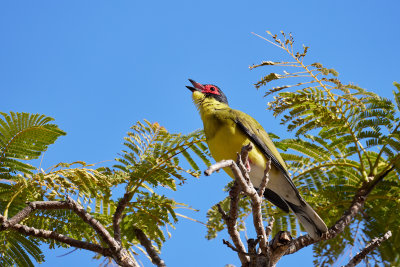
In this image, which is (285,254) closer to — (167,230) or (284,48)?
(167,230)

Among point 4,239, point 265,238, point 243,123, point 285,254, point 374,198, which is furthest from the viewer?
point 243,123

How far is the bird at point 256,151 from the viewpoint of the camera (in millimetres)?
4230

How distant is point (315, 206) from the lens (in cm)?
446

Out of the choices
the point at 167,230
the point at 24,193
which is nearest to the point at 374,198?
the point at 167,230

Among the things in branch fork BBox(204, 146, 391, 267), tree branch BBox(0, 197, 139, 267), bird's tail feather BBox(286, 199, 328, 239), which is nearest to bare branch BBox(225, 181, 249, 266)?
branch fork BBox(204, 146, 391, 267)

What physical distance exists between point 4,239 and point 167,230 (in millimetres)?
1378

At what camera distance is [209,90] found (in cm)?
552

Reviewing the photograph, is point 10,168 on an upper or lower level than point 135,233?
upper

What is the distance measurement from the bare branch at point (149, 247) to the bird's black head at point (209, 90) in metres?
1.82

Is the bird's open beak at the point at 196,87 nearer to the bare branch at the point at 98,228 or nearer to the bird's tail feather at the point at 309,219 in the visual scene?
the bird's tail feather at the point at 309,219

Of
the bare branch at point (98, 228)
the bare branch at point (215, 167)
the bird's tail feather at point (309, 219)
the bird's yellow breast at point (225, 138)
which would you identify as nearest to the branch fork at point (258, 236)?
the bare branch at point (215, 167)

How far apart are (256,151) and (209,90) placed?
136 cm

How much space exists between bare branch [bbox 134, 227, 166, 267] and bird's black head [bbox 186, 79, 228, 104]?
1822 mm

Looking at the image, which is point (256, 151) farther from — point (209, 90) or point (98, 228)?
point (98, 228)
